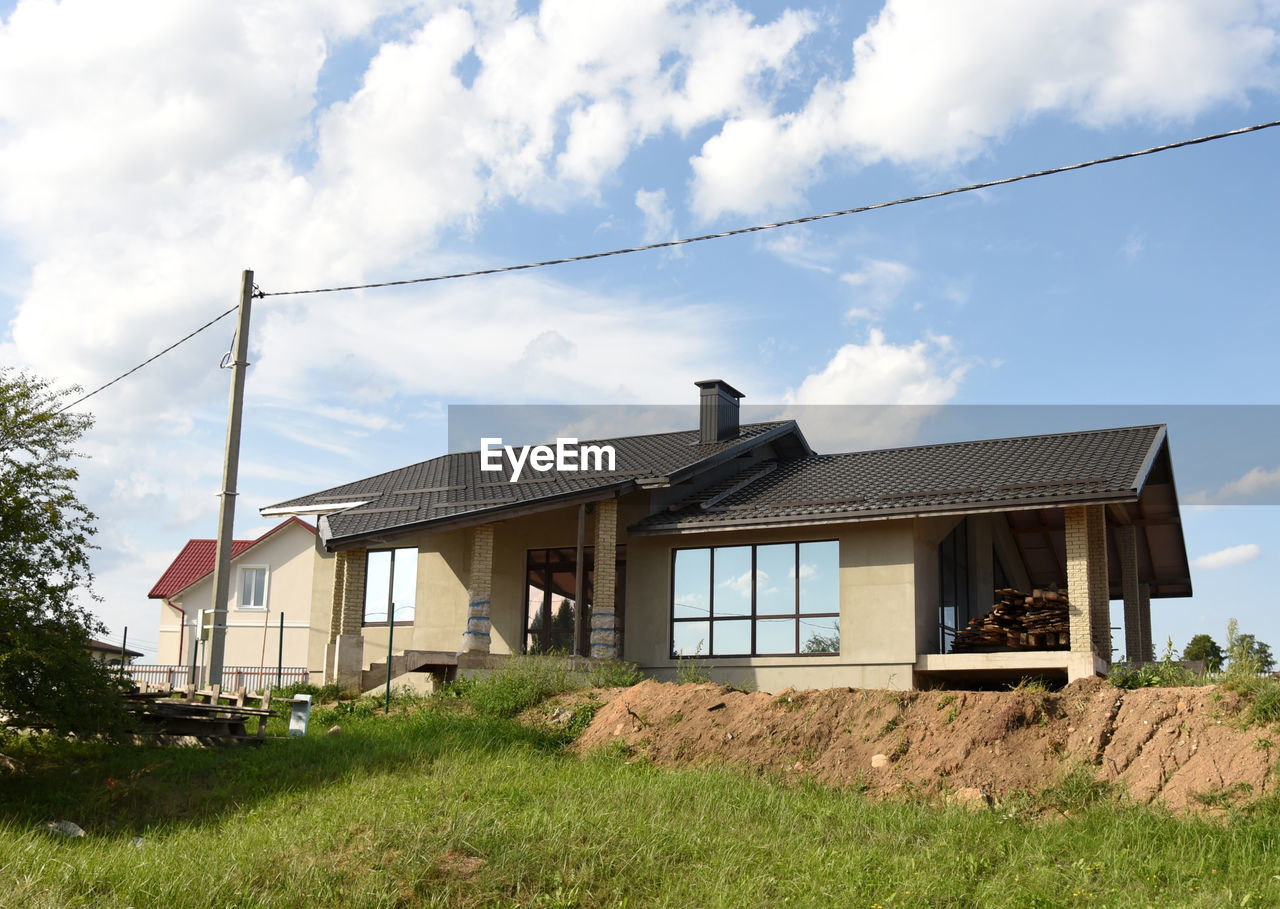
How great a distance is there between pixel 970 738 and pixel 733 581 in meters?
7.87

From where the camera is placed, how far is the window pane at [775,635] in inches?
730

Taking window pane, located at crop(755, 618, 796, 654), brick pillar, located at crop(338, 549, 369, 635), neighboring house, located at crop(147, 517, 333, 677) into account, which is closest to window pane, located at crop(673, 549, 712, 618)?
window pane, located at crop(755, 618, 796, 654)

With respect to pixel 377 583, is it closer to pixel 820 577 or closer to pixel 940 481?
pixel 820 577

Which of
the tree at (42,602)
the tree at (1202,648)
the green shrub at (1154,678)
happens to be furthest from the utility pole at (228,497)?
the tree at (1202,648)

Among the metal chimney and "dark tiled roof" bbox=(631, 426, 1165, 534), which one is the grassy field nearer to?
"dark tiled roof" bbox=(631, 426, 1165, 534)

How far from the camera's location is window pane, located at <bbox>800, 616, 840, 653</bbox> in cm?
1819

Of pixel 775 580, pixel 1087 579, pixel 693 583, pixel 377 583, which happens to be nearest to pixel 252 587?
pixel 377 583

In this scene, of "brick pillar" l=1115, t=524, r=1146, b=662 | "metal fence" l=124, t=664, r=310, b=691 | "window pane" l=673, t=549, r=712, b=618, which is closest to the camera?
"window pane" l=673, t=549, r=712, b=618

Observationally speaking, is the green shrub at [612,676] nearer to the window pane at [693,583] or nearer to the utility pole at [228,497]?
the window pane at [693,583]

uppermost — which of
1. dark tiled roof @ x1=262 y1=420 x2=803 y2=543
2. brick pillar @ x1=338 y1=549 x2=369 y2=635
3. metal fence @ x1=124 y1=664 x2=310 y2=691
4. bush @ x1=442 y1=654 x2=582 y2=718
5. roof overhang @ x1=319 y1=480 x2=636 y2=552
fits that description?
dark tiled roof @ x1=262 y1=420 x2=803 y2=543

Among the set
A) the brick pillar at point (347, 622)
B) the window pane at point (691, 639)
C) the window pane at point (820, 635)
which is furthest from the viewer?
the window pane at point (691, 639)

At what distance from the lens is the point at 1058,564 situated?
81.8 ft

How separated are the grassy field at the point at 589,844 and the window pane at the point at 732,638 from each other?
22.7 ft

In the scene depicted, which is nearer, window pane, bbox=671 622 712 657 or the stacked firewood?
the stacked firewood
